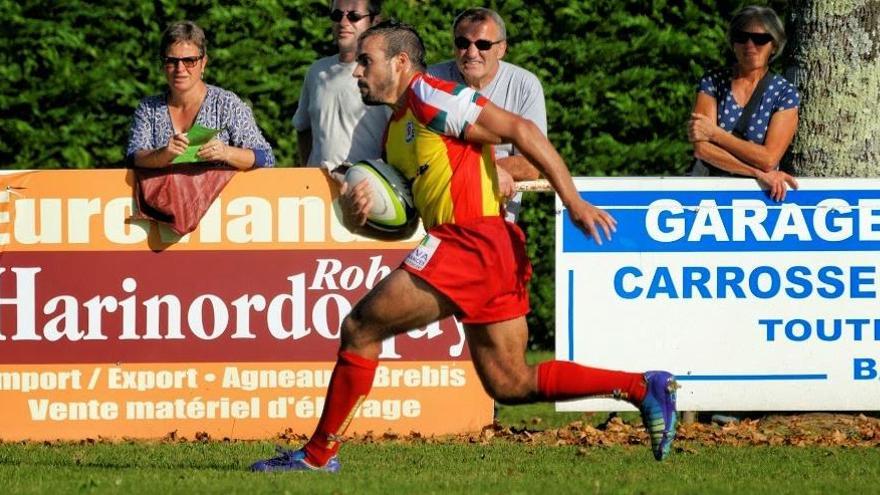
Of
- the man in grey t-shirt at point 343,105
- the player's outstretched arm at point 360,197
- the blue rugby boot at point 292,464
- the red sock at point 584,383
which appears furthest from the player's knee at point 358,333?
the man in grey t-shirt at point 343,105

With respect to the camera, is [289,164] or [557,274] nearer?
[557,274]

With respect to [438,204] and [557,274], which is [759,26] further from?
[438,204]

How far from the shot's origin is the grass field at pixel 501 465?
861 centimetres

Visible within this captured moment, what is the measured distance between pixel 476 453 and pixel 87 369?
235 cm

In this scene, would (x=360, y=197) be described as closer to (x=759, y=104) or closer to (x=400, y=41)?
(x=400, y=41)

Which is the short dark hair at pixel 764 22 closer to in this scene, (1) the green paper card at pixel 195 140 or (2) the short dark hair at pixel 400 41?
(2) the short dark hair at pixel 400 41

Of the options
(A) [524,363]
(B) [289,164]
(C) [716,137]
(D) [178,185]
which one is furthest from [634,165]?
(A) [524,363]

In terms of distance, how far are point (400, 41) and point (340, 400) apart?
1.66 metres

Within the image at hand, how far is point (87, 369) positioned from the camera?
1100 centimetres

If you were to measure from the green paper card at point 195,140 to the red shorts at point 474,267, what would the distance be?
7.52 ft

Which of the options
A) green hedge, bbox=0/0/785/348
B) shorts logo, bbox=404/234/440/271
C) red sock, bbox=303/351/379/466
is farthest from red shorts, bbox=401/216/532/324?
green hedge, bbox=0/0/785/348

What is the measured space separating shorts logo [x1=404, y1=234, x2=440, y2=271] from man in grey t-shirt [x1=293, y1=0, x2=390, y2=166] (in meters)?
2.30

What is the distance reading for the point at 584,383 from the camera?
895 cm

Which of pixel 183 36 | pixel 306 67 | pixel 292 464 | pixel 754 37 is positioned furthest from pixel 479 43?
pixel 306 67
